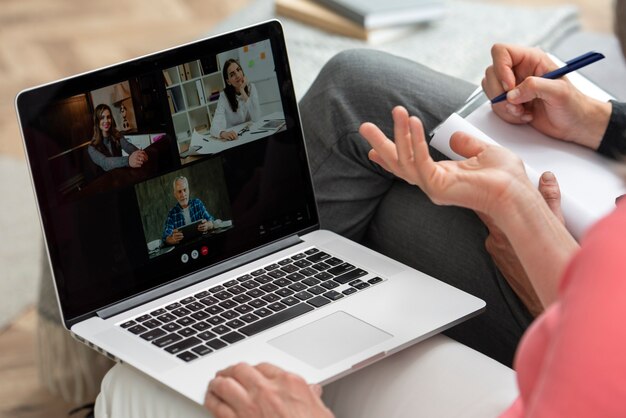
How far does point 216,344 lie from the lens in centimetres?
104

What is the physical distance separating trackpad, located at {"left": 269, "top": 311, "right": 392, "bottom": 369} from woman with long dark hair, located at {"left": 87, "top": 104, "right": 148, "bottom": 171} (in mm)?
265

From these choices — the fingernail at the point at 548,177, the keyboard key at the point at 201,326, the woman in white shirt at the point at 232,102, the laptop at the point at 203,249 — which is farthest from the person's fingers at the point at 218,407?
the fingernail at the point at 548,177

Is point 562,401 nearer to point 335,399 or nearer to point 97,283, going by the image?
point 335,399

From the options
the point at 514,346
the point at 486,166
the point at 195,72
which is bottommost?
the point at 514,346

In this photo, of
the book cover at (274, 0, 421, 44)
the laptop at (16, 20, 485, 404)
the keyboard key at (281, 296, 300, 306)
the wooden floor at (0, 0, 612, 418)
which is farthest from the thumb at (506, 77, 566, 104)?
the wooden floor at (0, 0, 612, 418)

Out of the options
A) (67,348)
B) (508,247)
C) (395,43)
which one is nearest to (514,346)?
(508,247)

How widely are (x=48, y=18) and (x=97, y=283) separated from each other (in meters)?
2.01

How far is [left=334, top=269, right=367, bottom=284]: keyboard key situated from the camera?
1150 millimetres

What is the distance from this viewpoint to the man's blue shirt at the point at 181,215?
3.73 ft

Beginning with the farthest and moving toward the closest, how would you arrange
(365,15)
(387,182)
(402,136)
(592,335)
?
(365,15) → (387,182) → (402,136) → (592,335)

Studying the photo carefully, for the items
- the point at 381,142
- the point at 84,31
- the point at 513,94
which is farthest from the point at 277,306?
the point at 84,31

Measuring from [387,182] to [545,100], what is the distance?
254mm

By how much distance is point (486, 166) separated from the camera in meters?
0.98

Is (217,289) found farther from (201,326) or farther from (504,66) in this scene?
(504,66)
